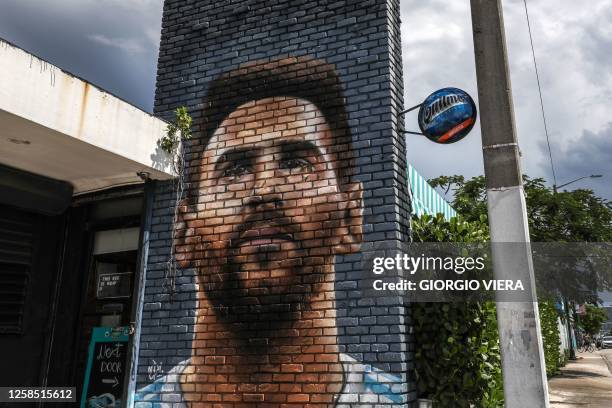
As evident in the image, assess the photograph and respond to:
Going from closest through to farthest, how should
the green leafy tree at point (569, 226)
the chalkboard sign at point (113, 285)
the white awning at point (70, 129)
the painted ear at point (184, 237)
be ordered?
1. the white awning at point (70, 129)
2. the painted ear at point (184, 237)
3. the chalkboard sign at point (113, 285)
4. the green leafy tree at point (569, 226)

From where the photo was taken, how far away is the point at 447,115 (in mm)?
5336

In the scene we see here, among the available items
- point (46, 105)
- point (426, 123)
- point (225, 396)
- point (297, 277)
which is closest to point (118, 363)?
point (225, 396)

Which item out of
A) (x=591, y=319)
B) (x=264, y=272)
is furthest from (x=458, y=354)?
(x=591, y=319)

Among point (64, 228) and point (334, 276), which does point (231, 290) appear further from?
point (64, 228)

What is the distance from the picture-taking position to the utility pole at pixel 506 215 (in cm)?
397

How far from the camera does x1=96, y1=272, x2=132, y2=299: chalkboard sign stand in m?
6.65

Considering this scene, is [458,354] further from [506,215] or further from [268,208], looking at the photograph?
[268,208]

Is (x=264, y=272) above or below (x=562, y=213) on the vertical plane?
below

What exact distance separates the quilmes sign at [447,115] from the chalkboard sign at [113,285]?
4.07 meters

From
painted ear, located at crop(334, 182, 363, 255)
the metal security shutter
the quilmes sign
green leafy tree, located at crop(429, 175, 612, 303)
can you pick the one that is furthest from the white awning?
green leafy tree, located at crop(429, 175, 612, 303)

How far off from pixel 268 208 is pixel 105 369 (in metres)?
2.91

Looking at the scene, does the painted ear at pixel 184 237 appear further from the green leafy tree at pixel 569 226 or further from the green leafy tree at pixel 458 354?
the green leafy tree at pixel 569 226

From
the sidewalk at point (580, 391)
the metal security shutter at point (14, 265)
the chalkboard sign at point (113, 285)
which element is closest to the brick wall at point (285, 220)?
the chalkboard sign at point (113, 285)

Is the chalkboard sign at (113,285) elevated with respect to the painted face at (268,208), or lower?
lower
